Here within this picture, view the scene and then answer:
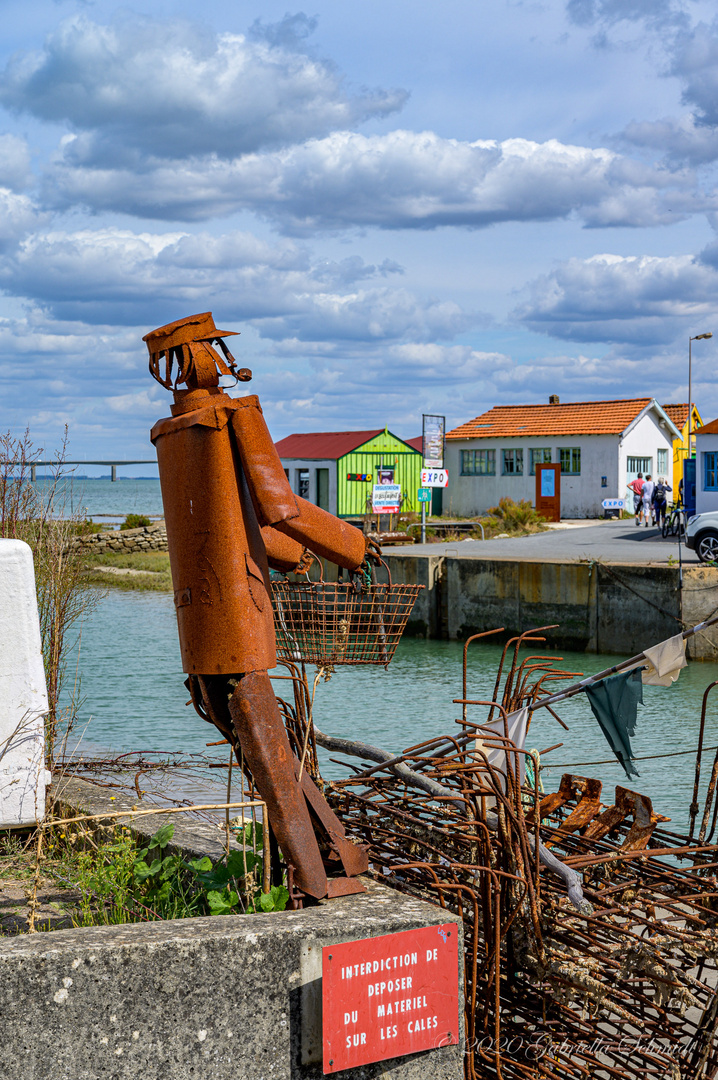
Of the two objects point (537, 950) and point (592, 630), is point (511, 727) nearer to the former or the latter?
point (537, 950)

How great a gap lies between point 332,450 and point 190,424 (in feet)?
141

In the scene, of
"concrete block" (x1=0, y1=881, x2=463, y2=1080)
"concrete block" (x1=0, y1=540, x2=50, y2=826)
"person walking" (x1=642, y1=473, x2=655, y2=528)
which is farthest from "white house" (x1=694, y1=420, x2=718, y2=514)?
"concrete block" (x1=0, y1=881, x2=463, y2=1080)

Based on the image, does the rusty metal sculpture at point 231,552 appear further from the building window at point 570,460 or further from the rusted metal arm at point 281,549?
the building window at point 570,460

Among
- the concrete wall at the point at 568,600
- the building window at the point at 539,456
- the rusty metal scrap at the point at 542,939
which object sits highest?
the building window at the point at 539,456

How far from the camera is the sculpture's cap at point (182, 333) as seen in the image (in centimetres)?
324


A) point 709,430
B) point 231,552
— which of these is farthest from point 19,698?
point 709,430

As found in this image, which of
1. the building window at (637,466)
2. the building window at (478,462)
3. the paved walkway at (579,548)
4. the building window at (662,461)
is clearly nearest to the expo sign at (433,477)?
the paved walkway at (579,548)

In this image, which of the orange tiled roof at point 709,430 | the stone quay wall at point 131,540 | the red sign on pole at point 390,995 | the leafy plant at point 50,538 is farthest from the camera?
the stone quay wall at point 131,540

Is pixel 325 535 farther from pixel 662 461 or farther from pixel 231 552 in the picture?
pixel 662 461

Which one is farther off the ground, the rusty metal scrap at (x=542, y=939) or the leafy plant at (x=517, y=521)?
the leafy plant at (x=517, y=521)

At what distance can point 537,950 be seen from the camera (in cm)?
316

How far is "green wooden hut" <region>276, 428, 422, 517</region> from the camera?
45000 mm

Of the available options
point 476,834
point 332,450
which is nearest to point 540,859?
point 476,834

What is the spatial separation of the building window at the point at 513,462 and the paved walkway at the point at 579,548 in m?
10.3
